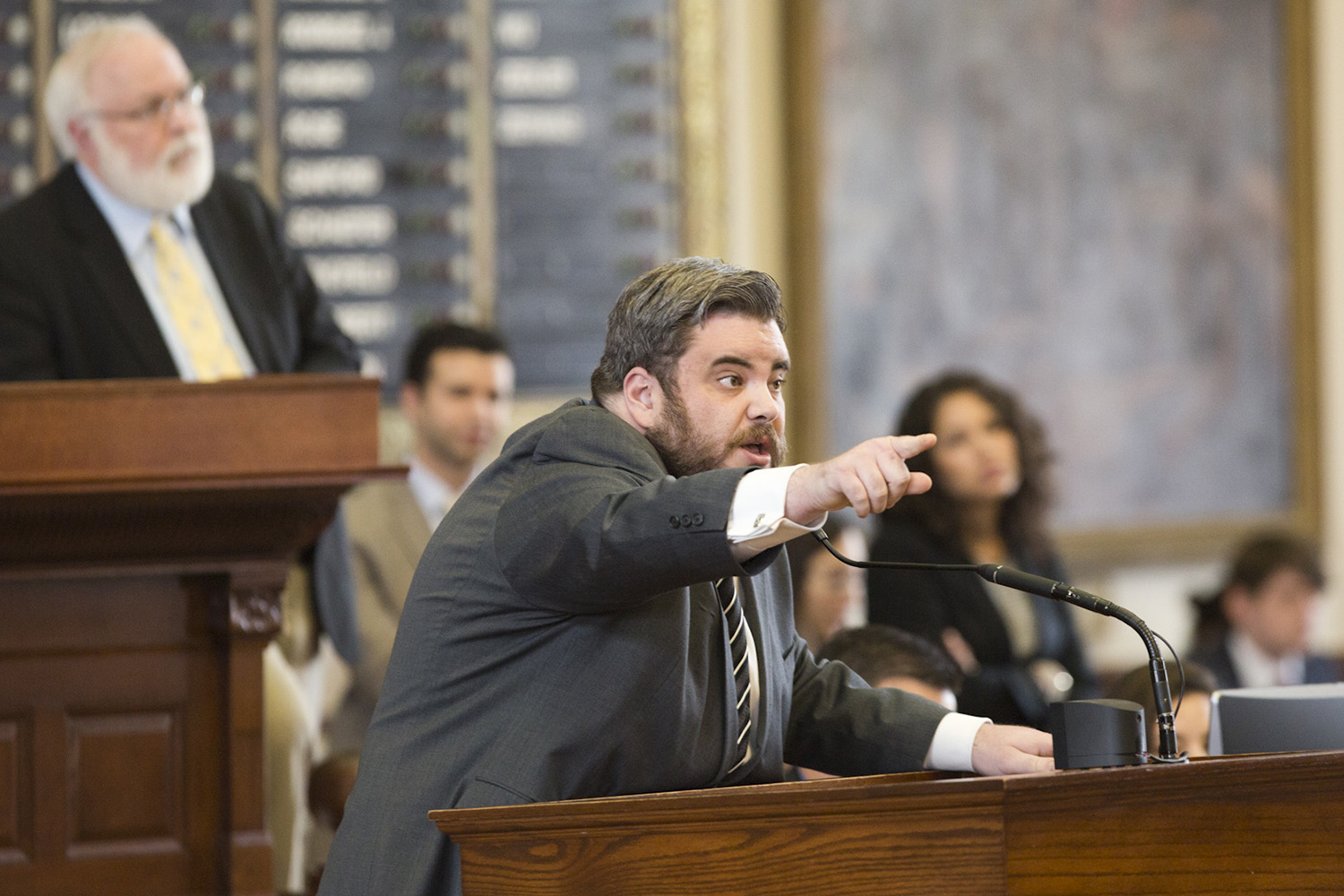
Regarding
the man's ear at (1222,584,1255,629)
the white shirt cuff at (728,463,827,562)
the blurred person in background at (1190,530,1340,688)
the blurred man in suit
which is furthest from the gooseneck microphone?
the man's ear at (1222,584,1255,629)

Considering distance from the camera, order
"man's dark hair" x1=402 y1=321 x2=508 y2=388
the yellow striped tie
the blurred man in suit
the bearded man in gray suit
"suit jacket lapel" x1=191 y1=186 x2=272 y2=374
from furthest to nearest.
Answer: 1. "man's dark hair" x1=402 y1=321 x2=508 y2=388
2. the blurred man in suit
3. "suit jacket lapel" x1=191 y1=186 x2=272 y2=374
4. the yellow striped tie
5. the bearded man in gray suit

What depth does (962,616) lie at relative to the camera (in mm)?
4082

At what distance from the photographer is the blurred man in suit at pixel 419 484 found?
4191 millimetres

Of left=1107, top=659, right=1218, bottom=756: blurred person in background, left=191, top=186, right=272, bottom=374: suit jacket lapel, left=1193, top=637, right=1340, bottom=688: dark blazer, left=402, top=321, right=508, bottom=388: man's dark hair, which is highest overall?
left=191, top=186, right=272, bottom=374: suit jacket lapel

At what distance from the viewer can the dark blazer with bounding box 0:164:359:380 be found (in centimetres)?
335

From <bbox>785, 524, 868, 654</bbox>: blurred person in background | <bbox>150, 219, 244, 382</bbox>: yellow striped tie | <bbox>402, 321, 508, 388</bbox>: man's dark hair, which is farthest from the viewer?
<bbox>402, 321, 508, 388</bbox>: man's dark hair

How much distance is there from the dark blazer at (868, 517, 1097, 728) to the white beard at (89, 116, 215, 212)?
178cm

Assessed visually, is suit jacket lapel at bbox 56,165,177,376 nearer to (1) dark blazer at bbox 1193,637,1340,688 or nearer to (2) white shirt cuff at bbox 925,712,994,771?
(2) white shirt cuff at bbox 925,712,994,771

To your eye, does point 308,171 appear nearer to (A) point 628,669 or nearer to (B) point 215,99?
(B) point 215,99

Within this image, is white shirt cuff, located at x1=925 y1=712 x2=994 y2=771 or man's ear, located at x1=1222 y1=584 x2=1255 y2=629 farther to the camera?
man's ear, located at x1=1222 y1=584 x2=1255 y2=629

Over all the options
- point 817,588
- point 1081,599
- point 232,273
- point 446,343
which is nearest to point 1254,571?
point 817,588

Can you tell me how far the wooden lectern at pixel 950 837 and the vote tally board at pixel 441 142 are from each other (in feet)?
12.2

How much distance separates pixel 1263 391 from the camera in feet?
22.1

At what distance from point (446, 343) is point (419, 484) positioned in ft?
1.37
